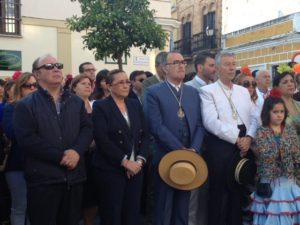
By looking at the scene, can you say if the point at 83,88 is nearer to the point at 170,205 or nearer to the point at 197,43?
the point at 170,205

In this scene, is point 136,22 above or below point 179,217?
above

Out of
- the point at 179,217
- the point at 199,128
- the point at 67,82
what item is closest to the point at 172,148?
the point at 199,128

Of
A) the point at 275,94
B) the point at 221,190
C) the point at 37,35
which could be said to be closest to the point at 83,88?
the point at 221,190

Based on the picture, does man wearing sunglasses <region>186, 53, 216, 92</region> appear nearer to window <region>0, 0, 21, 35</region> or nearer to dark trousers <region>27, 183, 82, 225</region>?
dark trousers <region>27, 183, 82, 225</region>

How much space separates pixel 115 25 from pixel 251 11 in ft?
27.7

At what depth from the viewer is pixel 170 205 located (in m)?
4.54

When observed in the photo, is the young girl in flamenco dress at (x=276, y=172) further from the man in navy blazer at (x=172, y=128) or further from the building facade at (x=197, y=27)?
the building facade at (x=197, y=27)

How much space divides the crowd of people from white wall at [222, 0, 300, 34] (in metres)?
12.1

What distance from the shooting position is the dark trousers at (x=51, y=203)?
3.68 meters

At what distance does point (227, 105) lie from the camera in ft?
15.8

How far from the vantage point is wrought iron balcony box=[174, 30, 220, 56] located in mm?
25844

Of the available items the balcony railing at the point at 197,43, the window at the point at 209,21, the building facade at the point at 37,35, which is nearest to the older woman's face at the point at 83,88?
the building facade at the point at 37,35

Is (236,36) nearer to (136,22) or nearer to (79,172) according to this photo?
(136,22)

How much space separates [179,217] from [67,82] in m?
2.86
